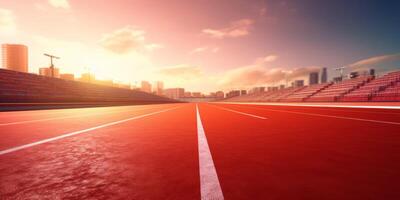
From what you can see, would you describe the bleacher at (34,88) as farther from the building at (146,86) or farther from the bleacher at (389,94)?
the building at (146,86)

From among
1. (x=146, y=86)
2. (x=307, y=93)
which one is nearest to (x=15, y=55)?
(x=146, y=86)

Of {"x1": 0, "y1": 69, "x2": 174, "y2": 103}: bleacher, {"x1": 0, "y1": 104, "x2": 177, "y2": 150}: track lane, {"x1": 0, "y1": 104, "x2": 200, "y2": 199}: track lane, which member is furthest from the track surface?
{"x1": 0, "y1": 69, "x2": 174, "y2": 103}: bleacher

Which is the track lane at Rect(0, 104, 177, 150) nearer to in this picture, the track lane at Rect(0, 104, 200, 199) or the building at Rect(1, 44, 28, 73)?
the track lane at Rect(0, 104, 200, 199)

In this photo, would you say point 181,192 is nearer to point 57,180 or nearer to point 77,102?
point 57,180

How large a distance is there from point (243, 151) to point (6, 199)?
9.41ft

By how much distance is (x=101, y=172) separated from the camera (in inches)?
90.2

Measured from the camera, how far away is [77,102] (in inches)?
1078

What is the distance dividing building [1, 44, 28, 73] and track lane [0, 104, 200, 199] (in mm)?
123113

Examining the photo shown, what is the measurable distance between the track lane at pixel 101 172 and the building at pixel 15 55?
123113 mm

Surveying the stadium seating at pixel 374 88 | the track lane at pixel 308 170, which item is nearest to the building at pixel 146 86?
the stadium seating at pixel 374 88

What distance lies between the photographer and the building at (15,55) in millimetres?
91844

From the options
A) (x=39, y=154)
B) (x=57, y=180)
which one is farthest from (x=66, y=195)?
(x=39, y=154)

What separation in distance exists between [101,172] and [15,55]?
12891 centimetres

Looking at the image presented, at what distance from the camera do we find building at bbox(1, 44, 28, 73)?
91.8 m
